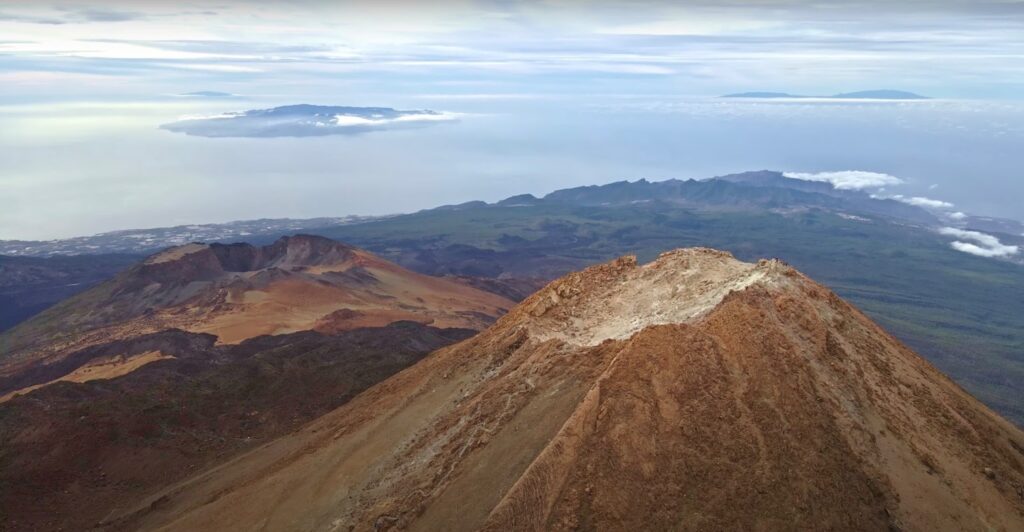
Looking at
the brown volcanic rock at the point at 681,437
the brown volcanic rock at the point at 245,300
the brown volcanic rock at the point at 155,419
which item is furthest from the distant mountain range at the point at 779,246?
the brown volcanic rock at the point at 681,437

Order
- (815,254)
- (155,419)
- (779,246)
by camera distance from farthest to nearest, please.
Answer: (779,246), (815,254), (155,419)

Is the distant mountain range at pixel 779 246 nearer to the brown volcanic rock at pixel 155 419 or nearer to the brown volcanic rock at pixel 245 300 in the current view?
the brown volcanic rock at pixel 245 300

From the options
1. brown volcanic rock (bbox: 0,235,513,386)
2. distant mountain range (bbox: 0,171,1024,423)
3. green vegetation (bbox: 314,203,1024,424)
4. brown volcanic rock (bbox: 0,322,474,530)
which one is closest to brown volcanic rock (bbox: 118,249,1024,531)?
brown volcanic rock (bbox: 0,322,474,530)

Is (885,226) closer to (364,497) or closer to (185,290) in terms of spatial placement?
(185,290)

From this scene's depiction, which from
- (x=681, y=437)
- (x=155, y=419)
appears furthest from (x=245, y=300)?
(x=681, y=437)

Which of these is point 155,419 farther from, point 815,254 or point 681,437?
point 815,254

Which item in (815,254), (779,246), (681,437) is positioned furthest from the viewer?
(779,246)

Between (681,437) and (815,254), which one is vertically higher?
(681,437)
